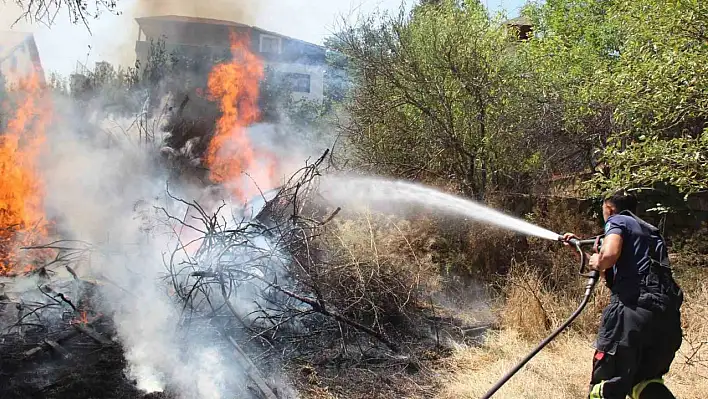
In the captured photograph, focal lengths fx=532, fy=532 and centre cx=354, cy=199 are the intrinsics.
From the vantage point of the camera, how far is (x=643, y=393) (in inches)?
148

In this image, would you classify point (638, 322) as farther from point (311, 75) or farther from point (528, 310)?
point (311, 75)

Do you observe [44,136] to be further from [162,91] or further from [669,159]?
[669,159]

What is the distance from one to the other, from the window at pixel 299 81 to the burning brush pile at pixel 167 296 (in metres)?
10.5

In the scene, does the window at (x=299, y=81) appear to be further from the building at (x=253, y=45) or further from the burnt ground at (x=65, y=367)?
the burnt ground at (x=65, y=367)

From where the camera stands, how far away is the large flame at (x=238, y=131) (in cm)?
1277

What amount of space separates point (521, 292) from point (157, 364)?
442cm

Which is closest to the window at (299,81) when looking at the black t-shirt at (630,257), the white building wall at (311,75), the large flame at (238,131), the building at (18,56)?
the white building wall at (311,75)

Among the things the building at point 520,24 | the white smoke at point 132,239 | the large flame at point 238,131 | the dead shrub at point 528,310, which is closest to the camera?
the white smoke at point 132,239

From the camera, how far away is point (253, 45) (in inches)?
770

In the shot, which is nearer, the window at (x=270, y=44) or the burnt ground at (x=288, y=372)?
the burnt ground at (x=288, y=372)

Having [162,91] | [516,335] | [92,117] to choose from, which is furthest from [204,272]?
[162,91]

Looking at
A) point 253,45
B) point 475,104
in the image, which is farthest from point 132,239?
point 253,45

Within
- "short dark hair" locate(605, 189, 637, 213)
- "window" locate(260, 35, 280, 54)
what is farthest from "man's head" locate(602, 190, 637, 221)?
"window" locate(260, 35, 280, 54)

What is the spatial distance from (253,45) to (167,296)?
14959 millimetres
